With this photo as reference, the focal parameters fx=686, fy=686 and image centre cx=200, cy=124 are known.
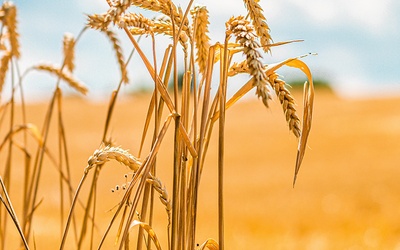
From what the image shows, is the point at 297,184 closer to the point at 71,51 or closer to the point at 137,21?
the point at 71,51

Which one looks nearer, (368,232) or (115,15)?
(115,15)

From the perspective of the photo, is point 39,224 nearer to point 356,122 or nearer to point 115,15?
point 115,15

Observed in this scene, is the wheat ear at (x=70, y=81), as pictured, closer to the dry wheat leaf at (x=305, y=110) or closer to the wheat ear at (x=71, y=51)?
the wheat ear at (x=71, y=51)

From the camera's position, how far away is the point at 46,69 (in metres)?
1.47

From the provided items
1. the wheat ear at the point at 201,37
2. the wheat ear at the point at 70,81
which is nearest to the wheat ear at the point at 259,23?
the wheat ear at the point at 201,37

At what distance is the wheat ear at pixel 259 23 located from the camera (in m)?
0.77

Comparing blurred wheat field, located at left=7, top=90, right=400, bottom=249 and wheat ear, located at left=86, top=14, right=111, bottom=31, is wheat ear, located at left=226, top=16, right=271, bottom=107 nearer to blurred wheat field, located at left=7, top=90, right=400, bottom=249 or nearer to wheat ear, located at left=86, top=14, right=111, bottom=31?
wheat ear, located at left=86, top=14, right=111, bottom=31

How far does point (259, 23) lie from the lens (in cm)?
77

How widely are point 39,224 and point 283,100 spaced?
4.23 m

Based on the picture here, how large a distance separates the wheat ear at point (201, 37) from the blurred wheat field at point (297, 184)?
0.31 m

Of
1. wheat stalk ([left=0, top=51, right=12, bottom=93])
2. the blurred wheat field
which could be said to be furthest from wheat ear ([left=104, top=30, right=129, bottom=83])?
wheat stalk ([left=0, top=51, right=12, bottom=93])

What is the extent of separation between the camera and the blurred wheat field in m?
4.15

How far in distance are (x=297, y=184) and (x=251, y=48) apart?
235 inches

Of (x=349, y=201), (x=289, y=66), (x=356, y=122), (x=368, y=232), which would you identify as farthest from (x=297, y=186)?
(x=289, y=66)
